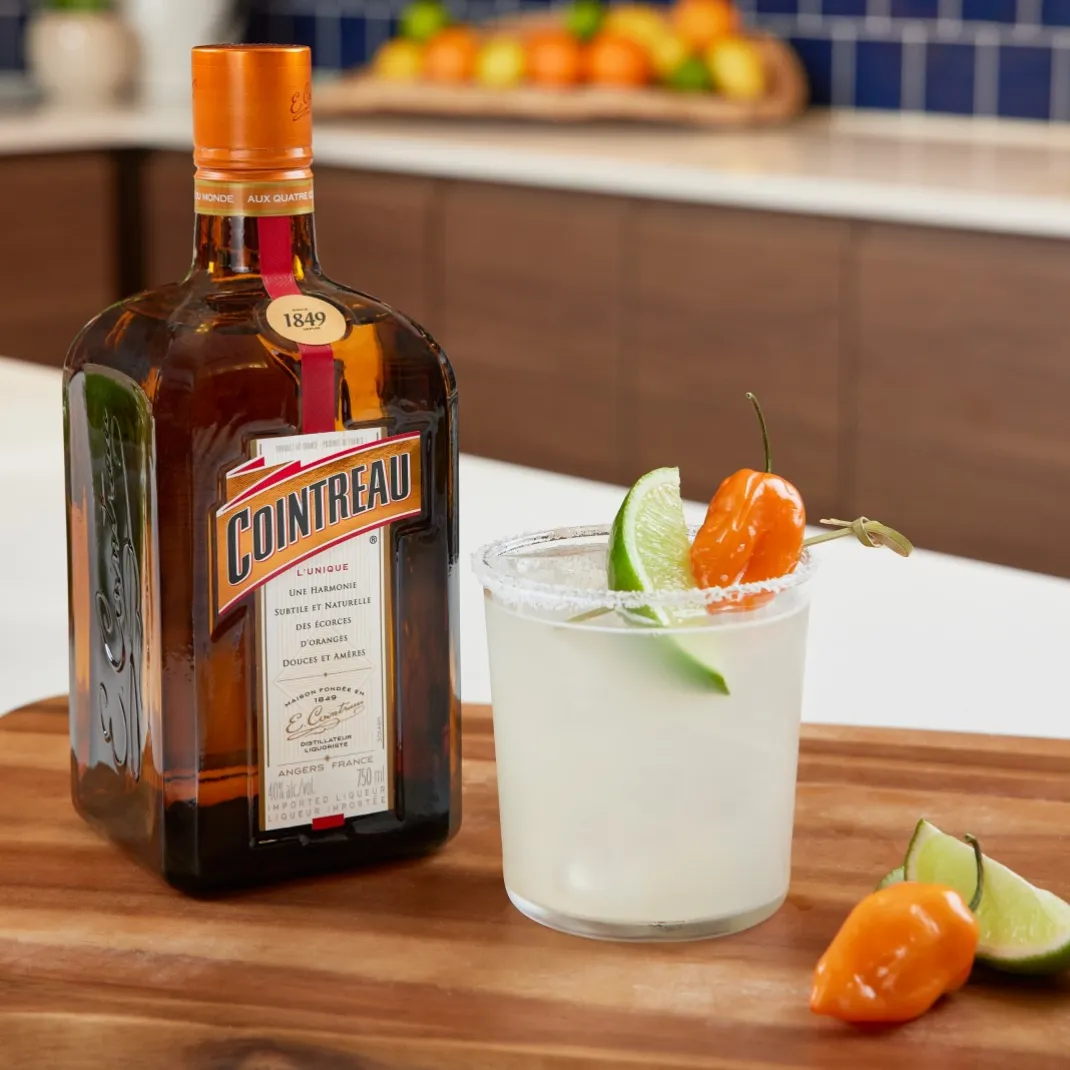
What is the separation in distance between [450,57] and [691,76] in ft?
1.69

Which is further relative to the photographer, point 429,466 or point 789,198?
point 789,198

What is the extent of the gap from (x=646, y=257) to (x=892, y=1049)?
2451mm

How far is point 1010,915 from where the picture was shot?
61 centimetres

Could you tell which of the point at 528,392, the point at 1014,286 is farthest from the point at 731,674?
the point at 528,392

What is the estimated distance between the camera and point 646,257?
2939 millimetres

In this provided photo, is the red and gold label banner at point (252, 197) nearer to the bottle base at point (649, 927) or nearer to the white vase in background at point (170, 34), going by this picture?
the bottle base at point (649, 927)

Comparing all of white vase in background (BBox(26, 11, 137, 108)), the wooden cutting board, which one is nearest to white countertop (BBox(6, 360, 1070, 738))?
the wooden cutting board

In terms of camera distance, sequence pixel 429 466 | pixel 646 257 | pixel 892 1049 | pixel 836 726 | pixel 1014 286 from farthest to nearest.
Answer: pixel 646 257 → pixel 1014 286 → pixel 836 726 → pixel 429 466 → pixel 892 1049

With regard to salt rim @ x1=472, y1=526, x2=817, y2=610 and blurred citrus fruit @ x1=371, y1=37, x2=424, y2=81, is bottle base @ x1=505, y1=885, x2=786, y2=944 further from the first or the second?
blurred citrus fruit @ x1=371, y1=37, x2=424, y2=81

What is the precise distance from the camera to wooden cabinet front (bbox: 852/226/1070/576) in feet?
8.31

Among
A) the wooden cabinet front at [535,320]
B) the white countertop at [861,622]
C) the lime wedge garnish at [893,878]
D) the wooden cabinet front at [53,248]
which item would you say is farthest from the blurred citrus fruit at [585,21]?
the lime wedge garnish at [893,878]

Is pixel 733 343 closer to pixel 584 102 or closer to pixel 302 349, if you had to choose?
pixel 584 102

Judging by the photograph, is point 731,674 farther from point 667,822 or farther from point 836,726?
point 836,726

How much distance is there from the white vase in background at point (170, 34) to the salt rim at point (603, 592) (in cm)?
372
